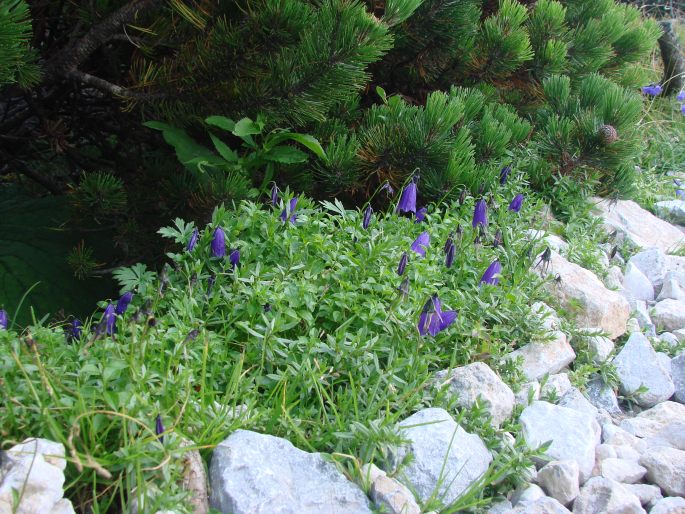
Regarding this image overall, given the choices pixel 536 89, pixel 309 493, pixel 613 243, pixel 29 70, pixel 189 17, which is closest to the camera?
pixel 309 493

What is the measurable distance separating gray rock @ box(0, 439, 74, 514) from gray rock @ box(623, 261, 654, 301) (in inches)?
116

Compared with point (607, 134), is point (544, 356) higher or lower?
lower

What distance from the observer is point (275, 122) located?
317cm

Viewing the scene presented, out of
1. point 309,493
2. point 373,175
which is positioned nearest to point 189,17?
point 373,175

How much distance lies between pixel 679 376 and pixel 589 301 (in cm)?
48

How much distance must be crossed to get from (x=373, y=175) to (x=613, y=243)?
1.48 m

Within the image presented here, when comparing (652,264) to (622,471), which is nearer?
(622,471)

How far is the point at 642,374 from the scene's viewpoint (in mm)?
2938

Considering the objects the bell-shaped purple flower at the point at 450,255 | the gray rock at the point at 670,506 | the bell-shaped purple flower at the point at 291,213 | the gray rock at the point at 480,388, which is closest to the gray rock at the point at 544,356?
the gray rock at the point at 480,388

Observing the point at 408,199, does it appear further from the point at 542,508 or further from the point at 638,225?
the point at 638,225

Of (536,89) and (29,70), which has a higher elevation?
(536,89)

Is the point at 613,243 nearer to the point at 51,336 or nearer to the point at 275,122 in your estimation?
the point at 275,122

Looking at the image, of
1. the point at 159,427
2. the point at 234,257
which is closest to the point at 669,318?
the point at 234,257

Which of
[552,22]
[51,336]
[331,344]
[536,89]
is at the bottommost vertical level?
[51,336]
